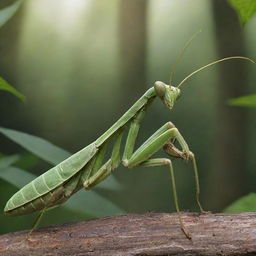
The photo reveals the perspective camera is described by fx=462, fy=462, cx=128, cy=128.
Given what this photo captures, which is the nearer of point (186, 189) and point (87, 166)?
point (87, 166)

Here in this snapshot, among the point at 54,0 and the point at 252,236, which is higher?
the point at 54,0

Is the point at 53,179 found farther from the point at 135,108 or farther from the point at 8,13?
the point at 8,13

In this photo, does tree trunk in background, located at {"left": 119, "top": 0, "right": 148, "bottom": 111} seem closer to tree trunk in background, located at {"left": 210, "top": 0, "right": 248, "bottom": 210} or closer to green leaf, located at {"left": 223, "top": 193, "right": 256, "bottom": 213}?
tree trunk in background, located at {"left": 210, "top": 0, "right": 248, "bottom": 210}

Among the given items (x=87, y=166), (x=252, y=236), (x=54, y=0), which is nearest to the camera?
(x=252, y=236)

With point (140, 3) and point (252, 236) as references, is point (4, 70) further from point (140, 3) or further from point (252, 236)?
point (252, 236)

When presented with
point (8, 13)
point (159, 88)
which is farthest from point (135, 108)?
point (8, 13)

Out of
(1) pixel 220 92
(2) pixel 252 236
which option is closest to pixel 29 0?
(1) pixel 220 92

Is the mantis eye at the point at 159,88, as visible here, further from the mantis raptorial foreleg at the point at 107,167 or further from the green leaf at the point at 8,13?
the green leaf at the point at 8,13
